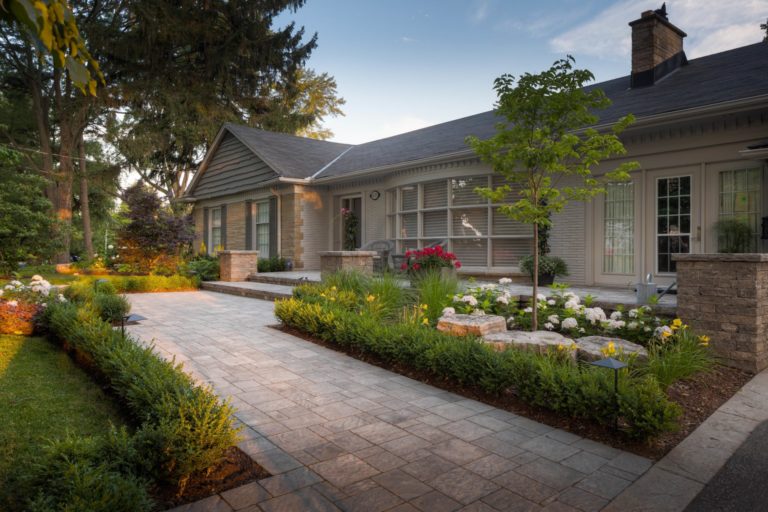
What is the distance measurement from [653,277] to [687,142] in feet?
7.53

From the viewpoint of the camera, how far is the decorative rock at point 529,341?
4.73 metres

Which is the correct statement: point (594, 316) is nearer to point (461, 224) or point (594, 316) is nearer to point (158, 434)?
point (158, 434)

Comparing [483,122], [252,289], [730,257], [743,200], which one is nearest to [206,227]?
[252,289]

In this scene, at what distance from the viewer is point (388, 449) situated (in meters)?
3.10

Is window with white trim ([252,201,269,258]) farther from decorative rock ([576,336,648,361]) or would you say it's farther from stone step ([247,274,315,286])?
decorative rock ([576,336,648,361])

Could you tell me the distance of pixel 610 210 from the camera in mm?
9055

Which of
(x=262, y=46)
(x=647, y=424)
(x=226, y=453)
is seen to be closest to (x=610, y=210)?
(x=647, y=424)

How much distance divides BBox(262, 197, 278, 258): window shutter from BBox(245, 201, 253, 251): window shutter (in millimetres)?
1282

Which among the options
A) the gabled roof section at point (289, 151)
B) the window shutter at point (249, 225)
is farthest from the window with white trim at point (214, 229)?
the gabled roof section at point (289, 151)

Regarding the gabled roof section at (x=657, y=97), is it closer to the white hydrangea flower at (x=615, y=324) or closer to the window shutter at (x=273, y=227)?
the window shutter at (x=273, y=227)

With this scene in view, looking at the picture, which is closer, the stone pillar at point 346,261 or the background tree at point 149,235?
the stone pillar at point 346,261

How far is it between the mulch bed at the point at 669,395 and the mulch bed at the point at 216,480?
205 cm

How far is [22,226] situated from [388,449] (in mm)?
12606

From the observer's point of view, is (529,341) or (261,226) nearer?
(529,341)
